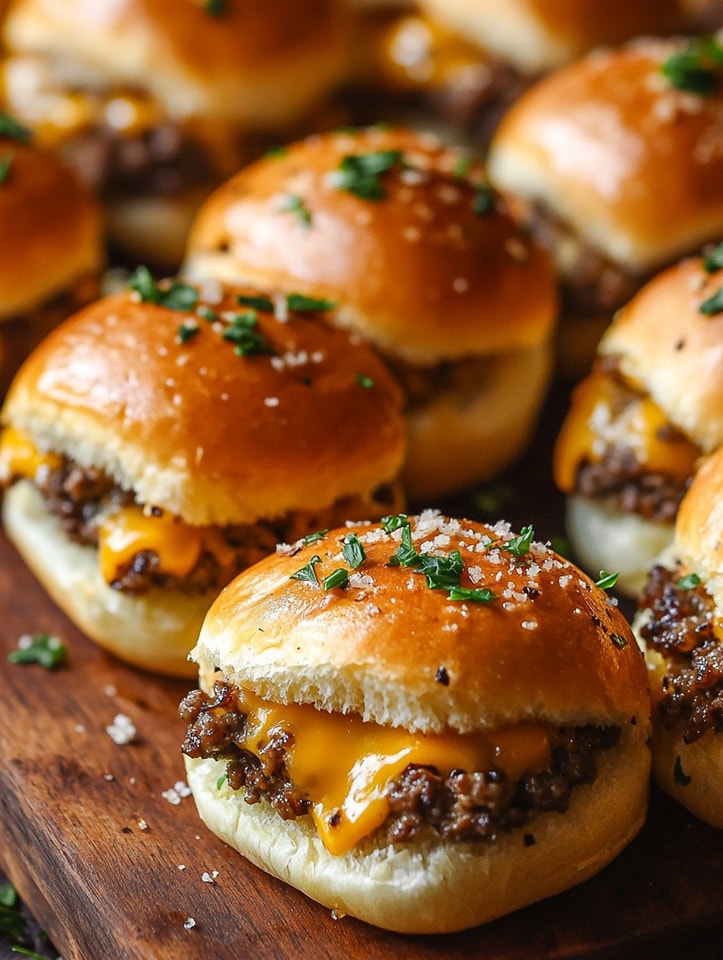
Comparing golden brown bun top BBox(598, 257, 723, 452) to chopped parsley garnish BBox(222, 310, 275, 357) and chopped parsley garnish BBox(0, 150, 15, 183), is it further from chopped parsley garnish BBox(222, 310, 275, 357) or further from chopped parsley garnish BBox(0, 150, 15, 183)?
chopped parsley garnish BBox(0, 150, 15, 183)

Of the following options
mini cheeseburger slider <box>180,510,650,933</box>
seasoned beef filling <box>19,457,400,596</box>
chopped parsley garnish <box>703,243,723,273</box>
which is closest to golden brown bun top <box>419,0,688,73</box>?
chopped parsley garnish <box>703,243,723,273</box>

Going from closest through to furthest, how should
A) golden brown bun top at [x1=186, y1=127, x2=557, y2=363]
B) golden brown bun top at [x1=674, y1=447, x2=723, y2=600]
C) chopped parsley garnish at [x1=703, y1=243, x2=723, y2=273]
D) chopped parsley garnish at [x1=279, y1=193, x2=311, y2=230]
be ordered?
golden brown bun top at [x1=674, y1=447, x2=723, y2=600] → chopped parsley garnish at [x1=703, y1=243, x2=723, y2=273] → golden brown bun top at [x1=186, y1=127, x2=557, y2=363] → chopped parsley garnish at [x1=279, y1=193, x2=311, y2=230]

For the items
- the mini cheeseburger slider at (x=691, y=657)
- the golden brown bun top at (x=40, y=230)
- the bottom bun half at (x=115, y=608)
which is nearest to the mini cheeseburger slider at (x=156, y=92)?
→ the golden brown bun top at (x=40, y=230)

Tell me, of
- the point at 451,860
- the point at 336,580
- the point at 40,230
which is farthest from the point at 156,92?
the point at 451,860

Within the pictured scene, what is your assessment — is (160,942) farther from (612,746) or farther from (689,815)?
(689,815)

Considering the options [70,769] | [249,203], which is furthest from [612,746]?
[249,203]
